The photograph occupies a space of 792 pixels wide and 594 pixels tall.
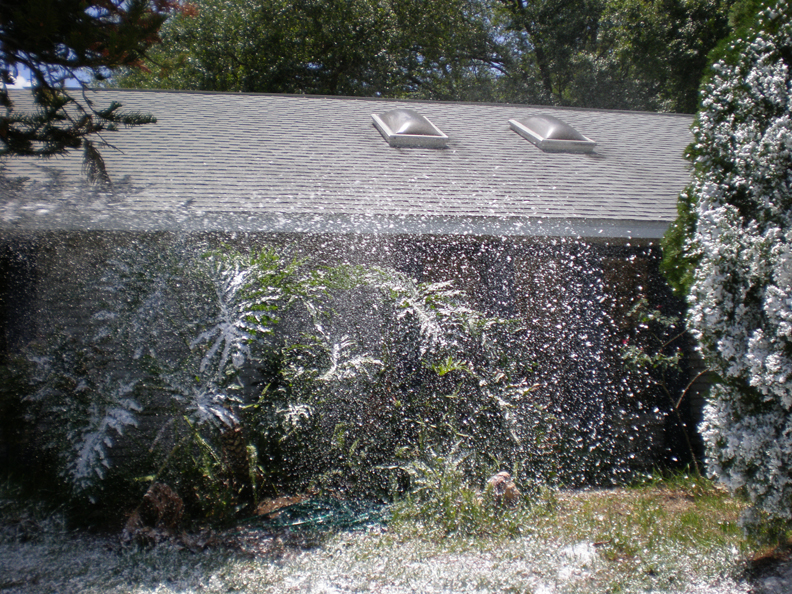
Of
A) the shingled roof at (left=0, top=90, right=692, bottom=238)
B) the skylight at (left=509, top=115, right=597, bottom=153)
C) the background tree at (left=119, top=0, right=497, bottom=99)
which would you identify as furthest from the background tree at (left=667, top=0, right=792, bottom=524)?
the background tree at (left=119, top=0, right=497, bottom=99)

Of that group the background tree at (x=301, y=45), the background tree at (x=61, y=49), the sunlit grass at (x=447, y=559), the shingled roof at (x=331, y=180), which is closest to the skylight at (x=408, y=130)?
the shingled roof at (x=331, y=180)

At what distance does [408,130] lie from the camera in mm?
6953

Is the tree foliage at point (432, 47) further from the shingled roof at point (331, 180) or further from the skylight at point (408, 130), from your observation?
the skylight at point (408, 130)

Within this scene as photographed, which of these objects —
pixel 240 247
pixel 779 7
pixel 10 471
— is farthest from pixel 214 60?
pixel 779 7

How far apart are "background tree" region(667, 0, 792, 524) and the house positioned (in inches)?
69.9

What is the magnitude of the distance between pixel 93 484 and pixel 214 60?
58.2 feet

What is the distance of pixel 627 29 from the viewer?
58.4 feet

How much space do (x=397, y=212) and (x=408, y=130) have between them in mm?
2337

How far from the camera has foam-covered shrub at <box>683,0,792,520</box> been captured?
307cm

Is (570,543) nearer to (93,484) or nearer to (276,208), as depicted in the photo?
(93,484)

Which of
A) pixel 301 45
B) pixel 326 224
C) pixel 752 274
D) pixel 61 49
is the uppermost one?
pixel 301 45

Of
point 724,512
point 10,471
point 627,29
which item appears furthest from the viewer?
point 627,29

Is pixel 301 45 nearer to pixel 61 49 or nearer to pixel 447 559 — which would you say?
pixel 61 49

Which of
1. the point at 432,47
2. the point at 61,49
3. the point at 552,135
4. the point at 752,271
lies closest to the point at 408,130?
the point at 552,135
